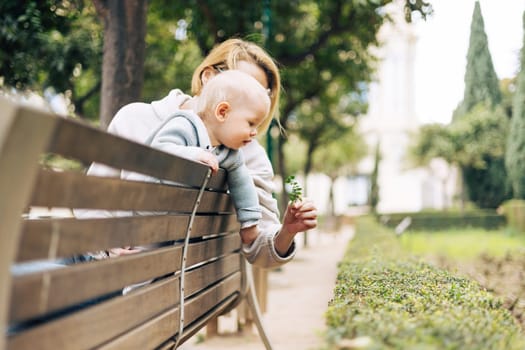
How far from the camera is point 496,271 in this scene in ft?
25.0

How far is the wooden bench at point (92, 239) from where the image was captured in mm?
973

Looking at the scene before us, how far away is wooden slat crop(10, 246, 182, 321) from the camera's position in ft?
3.37

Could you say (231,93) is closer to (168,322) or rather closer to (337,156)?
(168,322)

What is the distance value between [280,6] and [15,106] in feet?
32.3

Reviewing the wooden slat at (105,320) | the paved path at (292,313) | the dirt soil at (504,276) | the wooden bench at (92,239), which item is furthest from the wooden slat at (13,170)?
the dirt soil at (504,276)

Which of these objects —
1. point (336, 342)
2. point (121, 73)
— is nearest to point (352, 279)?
point (336, 342)

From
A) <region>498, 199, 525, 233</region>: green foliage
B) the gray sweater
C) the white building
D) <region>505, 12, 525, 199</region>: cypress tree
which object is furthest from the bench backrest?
the white building

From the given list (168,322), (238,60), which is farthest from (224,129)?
(238,60)

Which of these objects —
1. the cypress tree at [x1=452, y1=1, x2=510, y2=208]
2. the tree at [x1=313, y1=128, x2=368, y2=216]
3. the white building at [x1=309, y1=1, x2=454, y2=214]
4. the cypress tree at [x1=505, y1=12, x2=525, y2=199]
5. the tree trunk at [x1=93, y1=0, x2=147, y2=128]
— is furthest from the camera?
the white building at [x1=309, y1=1, x2=454, y2=214]

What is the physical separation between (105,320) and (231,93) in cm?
105

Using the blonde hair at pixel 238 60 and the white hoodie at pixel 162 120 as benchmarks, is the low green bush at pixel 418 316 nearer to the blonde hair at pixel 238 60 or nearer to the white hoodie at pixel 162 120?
the white hoodie at pixel 162 120

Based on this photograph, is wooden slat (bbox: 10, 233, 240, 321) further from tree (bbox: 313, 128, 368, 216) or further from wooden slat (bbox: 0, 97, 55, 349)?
tree (bbox: 313, 128, 368, 216)

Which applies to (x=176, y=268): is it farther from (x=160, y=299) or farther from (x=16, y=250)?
(x=16, y=250)

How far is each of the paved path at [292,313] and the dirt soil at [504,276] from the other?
1.23 m
